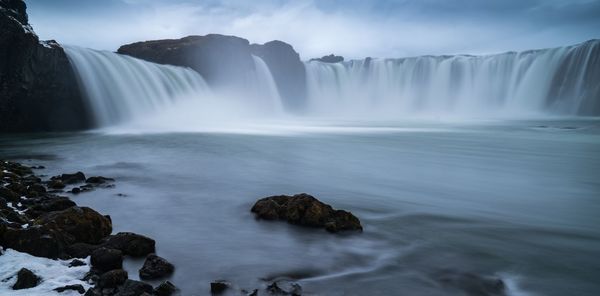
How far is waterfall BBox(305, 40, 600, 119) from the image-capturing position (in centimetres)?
5162

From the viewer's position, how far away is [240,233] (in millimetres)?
7082

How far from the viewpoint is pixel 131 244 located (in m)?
5.70

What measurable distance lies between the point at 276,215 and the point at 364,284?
277cm

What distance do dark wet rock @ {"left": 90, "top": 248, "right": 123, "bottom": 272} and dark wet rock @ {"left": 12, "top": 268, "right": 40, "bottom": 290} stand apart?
0.66m

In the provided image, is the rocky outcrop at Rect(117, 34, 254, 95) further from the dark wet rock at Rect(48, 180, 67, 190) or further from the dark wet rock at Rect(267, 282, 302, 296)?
the dark wet rock at Rect(267, 282, 302, 296)

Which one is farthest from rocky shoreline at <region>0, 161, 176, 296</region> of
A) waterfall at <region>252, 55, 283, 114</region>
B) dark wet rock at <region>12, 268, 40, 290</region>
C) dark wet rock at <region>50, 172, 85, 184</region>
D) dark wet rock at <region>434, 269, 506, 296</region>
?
waterfall at <region>252, 55, 283, 114</region>

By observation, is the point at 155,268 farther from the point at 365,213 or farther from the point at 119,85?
the point at 119,85

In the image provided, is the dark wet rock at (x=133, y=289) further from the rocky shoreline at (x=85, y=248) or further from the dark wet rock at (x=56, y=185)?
the dark wet rock at (x=56, y=185)

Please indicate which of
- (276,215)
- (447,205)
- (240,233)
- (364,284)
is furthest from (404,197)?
(364,284)

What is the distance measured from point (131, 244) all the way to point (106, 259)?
64 cm

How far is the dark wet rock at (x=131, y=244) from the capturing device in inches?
223

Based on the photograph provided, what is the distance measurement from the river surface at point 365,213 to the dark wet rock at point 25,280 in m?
1.00

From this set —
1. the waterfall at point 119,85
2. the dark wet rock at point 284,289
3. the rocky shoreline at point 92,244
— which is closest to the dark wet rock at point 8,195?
the rocky shoreline at point 92,244

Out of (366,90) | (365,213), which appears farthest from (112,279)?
(366,90)
